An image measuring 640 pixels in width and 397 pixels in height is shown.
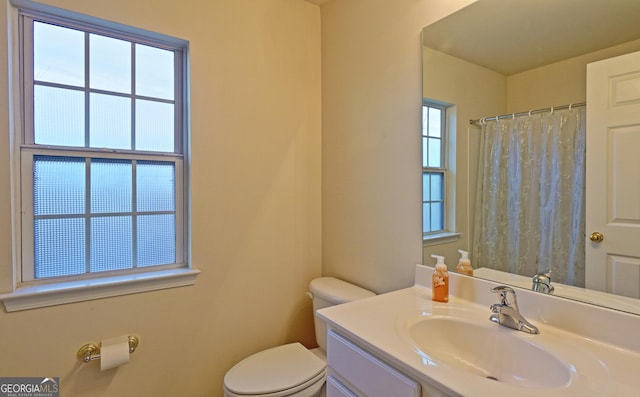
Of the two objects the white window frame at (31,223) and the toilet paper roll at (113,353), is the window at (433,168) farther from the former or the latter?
the toilet paper roll at (113,353)

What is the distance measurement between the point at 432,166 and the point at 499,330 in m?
0.69

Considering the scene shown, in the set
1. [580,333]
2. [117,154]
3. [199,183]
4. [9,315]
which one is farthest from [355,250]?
[9,315]

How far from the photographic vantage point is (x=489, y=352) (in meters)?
0.94

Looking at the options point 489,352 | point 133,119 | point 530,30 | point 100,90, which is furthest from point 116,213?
point 530,30

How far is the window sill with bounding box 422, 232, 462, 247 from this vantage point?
1.31 metres

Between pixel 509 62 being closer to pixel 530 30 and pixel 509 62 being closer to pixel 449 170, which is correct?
pixel 530 30

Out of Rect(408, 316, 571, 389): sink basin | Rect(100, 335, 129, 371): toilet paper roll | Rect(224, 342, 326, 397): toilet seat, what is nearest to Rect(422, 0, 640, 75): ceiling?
Rect(408, 316, 571, 389): sink basin

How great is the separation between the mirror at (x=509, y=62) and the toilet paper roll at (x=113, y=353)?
4.53ft

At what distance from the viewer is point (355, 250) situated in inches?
68.9

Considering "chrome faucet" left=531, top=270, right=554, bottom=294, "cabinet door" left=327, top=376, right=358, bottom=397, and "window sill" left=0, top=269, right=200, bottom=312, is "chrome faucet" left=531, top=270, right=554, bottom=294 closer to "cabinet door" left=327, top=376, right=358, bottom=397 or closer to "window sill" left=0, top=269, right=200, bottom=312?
"cabinet door" left=327, top=376, right=358, bottom=397

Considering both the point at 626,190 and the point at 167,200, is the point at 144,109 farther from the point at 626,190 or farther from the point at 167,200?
the point at 626,190

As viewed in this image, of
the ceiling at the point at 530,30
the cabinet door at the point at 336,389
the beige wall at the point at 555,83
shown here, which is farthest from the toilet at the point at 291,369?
the ceiling at the point at 530,30

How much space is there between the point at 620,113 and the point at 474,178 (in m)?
0.47

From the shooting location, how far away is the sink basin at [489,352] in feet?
2.63
